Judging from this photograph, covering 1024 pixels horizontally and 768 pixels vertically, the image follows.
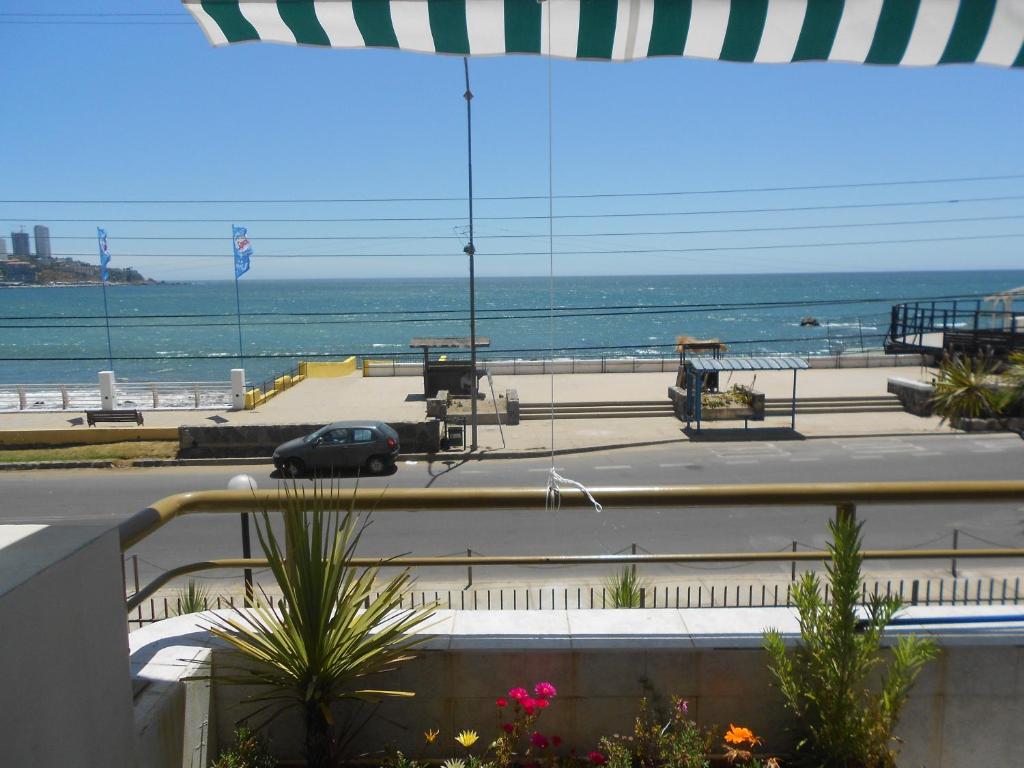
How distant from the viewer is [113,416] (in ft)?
85.9

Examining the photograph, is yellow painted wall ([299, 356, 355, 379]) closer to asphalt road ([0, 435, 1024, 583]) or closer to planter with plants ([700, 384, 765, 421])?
asphalt road ([0, 435, 1024, 583])

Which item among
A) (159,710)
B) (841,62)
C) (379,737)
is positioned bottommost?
(379,737)

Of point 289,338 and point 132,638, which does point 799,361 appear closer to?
point 132,638

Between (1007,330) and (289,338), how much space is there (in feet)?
307

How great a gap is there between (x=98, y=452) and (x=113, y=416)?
377 centimetres

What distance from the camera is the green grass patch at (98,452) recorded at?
22.3 meters

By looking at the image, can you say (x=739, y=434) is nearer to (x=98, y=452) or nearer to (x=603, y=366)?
(x=603, y=366)

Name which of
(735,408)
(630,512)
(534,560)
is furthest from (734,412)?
(534,560)

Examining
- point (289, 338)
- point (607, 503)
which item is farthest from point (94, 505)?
point (289, 338)

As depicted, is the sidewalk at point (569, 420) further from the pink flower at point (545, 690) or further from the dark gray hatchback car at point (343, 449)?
the pink flower at point (545, 690)

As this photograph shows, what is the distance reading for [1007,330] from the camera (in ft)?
105

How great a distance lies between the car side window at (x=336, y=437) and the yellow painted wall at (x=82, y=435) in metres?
7.12

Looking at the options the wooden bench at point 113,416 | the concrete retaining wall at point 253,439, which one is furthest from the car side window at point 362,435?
the wooden bench at point 113,416

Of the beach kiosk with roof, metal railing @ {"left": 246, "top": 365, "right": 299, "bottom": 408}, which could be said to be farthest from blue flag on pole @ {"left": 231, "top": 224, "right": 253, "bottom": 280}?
the beach kiosk with roof
